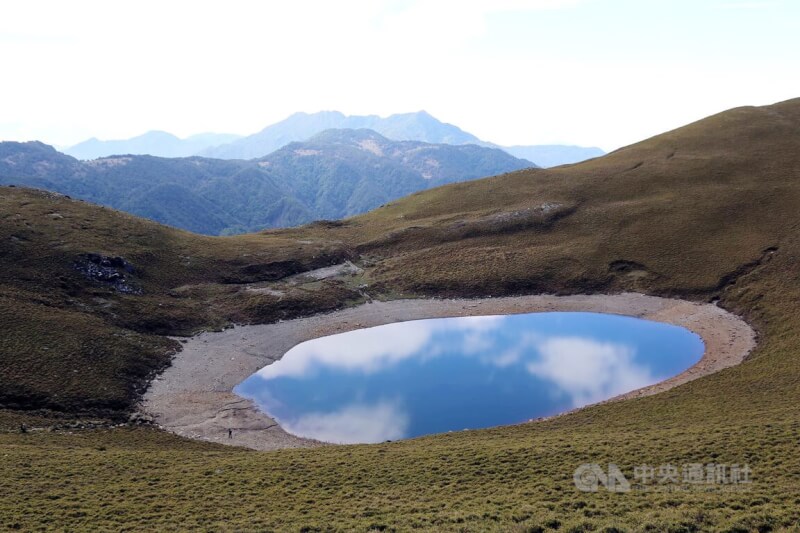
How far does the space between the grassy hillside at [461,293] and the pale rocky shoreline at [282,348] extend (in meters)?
3.37

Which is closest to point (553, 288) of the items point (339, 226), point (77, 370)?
point (339, 226)

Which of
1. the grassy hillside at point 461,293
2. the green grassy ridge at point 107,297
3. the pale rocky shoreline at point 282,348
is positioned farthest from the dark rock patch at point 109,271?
the pale rocky shoreline at point 282,348

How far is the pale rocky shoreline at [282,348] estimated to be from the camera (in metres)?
53.1

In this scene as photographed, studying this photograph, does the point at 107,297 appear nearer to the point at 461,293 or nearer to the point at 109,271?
the point at 109,271

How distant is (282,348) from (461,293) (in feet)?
125

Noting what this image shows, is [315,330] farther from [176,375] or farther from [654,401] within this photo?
[654,401]

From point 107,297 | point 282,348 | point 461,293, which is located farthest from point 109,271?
point 461,293

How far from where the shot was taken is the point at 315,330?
84.2 m

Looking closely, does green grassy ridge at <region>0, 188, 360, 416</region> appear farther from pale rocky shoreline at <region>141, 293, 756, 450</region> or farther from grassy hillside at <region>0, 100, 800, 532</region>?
pale rocky shoreline at <region>141, 293, 756, 450</region>

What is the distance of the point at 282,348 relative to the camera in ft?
253

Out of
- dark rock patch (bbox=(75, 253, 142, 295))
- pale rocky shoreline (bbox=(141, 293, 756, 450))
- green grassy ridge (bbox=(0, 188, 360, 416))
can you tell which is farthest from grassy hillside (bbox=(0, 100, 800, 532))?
pale rocky shoreline (bbox=(141, 293, 756, 450))

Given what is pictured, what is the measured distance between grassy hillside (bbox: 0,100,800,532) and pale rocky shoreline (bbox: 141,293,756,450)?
337 cm

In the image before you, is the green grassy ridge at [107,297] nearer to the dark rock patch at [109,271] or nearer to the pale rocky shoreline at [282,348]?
the dark rock patch at [109,271]

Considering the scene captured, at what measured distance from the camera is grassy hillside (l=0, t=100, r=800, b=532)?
26.9m
